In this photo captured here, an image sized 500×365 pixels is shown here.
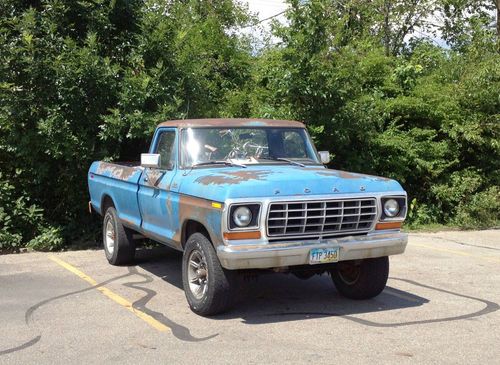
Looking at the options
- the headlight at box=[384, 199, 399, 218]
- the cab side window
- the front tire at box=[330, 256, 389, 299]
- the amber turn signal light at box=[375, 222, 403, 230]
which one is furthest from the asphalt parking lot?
the cab side window

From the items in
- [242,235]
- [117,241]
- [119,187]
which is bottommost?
[117,241]

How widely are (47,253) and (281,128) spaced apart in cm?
481

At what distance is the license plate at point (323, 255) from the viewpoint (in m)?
5.64

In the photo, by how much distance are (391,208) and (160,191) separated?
262 centimetres

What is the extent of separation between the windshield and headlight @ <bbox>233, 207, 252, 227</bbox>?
140 cm

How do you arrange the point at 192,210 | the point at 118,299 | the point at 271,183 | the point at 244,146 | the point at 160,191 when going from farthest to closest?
1. the point at 244,146
2. the point at 160,191
3. the point at 118,299
4. the point at 192,210
5. the point at 271,183

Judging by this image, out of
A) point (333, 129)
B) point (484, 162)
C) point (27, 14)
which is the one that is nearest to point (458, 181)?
point (484, 162)

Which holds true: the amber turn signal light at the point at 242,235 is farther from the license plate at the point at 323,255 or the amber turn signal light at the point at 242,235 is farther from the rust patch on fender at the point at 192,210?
the license plate at the point at 323,255

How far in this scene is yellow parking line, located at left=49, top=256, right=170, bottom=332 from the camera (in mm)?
5725

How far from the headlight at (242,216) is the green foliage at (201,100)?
4591 mm

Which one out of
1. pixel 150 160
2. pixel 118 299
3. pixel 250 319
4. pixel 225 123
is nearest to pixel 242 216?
pixel 250 319

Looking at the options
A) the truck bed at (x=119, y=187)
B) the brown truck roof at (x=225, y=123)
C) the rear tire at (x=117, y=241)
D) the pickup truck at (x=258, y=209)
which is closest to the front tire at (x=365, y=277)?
the pickup truck at (x=258, y=209)

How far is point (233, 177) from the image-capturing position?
5871 millimetres

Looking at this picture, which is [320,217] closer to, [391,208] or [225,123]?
[391,208]
